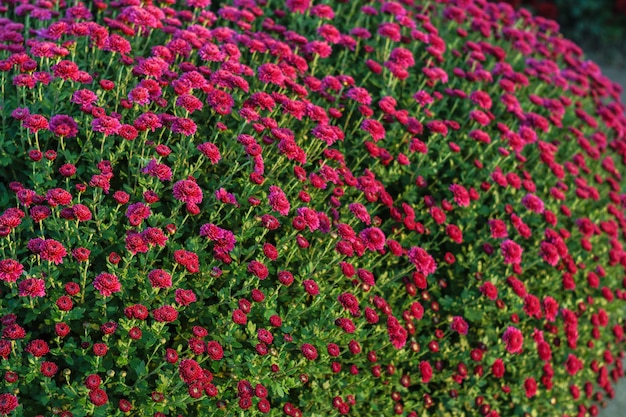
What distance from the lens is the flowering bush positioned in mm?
2930

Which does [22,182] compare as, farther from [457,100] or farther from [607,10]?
[607,10]

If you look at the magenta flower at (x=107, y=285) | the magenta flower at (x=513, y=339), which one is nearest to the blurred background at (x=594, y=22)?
the magenta flower at (x=513, y=339)

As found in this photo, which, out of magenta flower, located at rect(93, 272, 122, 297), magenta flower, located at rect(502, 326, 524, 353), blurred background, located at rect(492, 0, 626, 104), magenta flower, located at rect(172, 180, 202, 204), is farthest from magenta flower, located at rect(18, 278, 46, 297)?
blurred background, located at rect(492, 0, 626, 104)

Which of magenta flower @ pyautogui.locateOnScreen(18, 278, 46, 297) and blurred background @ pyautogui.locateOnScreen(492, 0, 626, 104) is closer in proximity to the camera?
magenta flower @ pyautogui.locateOnScreen(18, 278, 46, 297)

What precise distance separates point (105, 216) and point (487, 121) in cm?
209

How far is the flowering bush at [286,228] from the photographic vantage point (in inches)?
115

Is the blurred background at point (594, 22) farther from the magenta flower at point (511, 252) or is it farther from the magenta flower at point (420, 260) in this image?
the magenta flower at point (420, 260)

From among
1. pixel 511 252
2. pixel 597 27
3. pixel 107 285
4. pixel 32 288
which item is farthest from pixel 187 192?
pixel 597 27

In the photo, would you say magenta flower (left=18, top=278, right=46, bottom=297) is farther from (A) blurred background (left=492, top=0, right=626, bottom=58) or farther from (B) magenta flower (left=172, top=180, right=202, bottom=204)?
(A) blurred background (left=492, top=0, right=626, bottom=58)

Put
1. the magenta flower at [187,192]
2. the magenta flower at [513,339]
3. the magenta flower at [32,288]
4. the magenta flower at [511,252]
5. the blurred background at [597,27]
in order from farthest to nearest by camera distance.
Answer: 1. the blurred background at [597,27]
2. the magenta flower at [511,252]
3. the magenta flower at [513,339]
4. the magenta flower at [187,192]
5. the magenta flower at [32,288]

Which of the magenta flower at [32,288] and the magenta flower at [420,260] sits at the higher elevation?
the magenta flower at [420,260]

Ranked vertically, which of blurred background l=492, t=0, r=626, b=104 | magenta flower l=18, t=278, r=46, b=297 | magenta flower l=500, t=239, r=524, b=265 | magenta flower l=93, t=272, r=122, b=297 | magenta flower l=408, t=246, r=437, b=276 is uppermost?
magenta flower l=500, t=239, r=524, b=265

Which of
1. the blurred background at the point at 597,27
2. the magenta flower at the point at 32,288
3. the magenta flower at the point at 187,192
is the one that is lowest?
the blurred background at the point at 597,27

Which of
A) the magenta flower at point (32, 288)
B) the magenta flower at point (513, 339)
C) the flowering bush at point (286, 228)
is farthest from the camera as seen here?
the magenta flower at point (513, 339)
